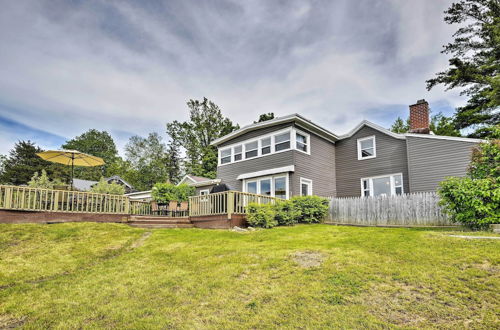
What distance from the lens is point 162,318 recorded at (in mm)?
4523

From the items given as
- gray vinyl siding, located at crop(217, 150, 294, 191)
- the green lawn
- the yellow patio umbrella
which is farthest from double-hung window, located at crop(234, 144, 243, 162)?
the green lawn

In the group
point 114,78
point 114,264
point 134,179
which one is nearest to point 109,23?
point 114,78

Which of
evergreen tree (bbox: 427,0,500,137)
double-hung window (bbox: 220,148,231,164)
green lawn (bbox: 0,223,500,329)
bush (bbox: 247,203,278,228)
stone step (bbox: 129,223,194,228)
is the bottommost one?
green lawn (bbox: 0,223,500,329)

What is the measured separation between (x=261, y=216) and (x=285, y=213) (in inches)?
51.1

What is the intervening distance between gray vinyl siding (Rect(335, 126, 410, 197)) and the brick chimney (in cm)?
153

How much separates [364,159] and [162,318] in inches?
661

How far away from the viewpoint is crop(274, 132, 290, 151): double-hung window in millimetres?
17578

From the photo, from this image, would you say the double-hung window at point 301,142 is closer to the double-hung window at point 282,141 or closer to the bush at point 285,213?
the double-hung window at point 282,141

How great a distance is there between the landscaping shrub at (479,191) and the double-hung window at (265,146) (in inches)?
413

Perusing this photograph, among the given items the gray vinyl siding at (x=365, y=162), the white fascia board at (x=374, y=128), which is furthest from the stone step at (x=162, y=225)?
the white fascia board at (x=374, y=128)

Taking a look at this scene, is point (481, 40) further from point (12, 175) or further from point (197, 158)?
point (12, 175)

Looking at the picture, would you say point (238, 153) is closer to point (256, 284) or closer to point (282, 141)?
point (282, 141)

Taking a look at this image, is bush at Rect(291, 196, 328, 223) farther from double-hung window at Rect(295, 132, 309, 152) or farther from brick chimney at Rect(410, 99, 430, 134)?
brick chimney at Rect(410, 99, 430, 134)

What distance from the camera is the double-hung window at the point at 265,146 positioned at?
18.8m
